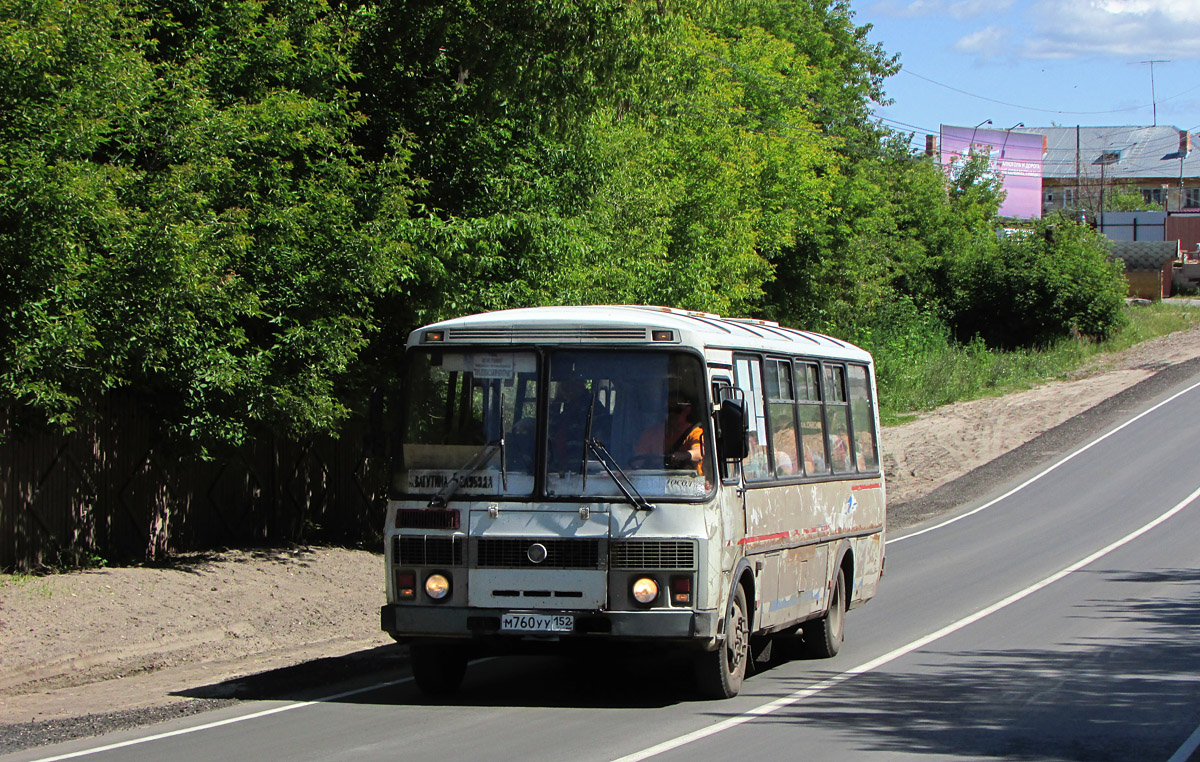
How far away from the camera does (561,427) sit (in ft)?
32.8

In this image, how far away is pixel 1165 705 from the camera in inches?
403

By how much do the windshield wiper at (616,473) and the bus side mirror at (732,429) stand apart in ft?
2.31

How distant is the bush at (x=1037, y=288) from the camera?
196 feet

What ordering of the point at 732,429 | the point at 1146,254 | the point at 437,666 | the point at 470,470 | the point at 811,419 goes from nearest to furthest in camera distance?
1. the point at 732,429
2. the point at 470,470
3. the point at 437,666
4. the point at 811,419
5. the point at 1146,254

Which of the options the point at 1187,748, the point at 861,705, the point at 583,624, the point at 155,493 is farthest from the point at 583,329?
the point at 155,493

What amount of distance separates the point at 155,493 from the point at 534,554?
937 cm

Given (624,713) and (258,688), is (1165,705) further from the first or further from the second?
(258,688)

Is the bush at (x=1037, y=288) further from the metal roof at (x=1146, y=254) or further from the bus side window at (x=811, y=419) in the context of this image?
the bus side window at (x=811, y=419)

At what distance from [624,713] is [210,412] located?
8.31 m

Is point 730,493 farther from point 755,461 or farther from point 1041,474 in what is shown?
point 1041,474

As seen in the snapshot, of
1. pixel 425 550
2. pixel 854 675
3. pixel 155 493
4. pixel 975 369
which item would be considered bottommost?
pixel 854 675

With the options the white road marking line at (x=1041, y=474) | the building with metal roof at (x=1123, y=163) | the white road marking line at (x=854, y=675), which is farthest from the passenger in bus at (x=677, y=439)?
the building with metal roof at (x=1123, y=163)

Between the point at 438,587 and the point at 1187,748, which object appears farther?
the point at 438,587

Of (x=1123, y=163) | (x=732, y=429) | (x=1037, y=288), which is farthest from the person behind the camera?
(x=1123, y=163)
